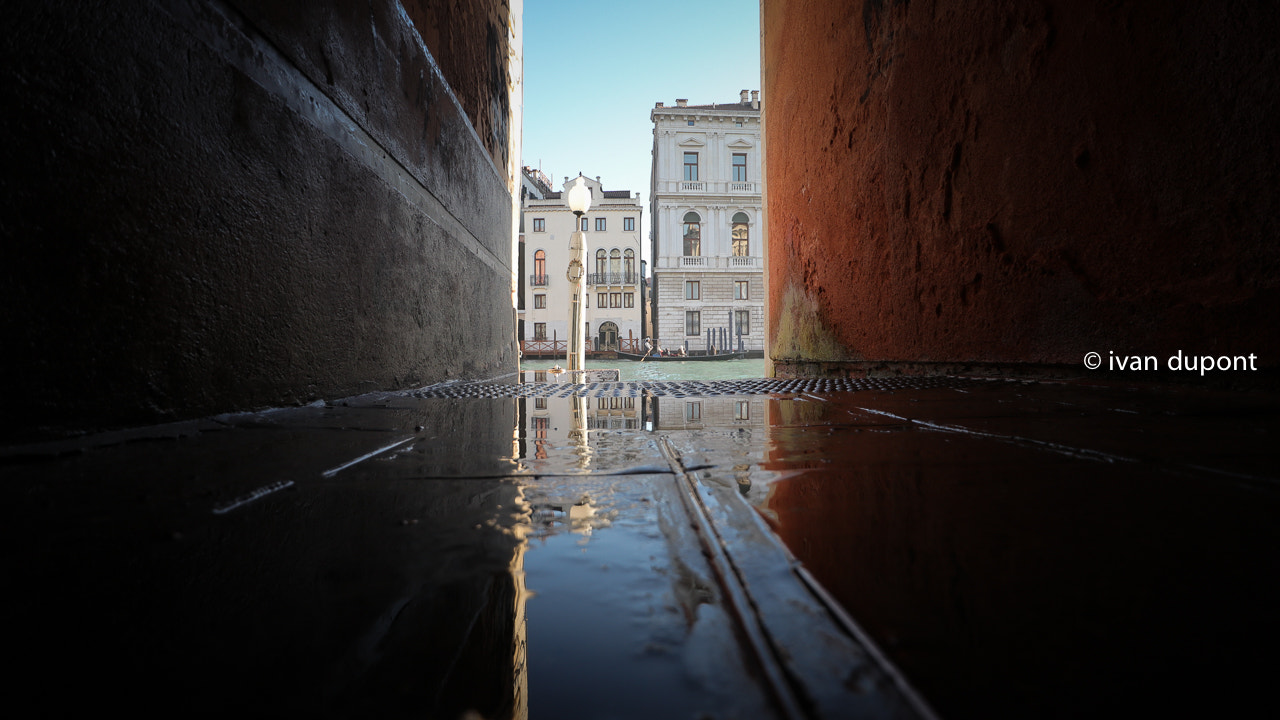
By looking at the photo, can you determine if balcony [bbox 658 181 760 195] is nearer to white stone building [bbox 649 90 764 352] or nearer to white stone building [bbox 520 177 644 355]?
white stone building [bbox 649 90 764 352]

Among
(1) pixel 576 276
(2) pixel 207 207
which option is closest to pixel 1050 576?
(2) pixel 207 207

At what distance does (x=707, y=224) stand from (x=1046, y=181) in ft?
102

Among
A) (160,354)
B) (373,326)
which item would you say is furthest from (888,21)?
(160,354)

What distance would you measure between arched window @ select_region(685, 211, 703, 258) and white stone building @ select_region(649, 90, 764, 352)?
56mm

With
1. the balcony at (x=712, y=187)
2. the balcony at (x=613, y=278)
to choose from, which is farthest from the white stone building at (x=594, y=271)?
the balcony at (x=712, y=187)

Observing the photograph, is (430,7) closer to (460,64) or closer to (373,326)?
(460,64)

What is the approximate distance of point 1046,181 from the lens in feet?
9.34

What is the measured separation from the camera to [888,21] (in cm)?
406

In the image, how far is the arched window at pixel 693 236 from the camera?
110ft

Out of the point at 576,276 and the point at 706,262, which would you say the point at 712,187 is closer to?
the point at 706,262

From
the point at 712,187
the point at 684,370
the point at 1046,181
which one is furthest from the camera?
the point at 712,187

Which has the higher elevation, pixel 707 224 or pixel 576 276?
pixel 707 224

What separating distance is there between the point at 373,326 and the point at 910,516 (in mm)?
2770

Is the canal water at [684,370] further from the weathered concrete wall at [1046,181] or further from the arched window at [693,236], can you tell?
the arched window at [693,236]
